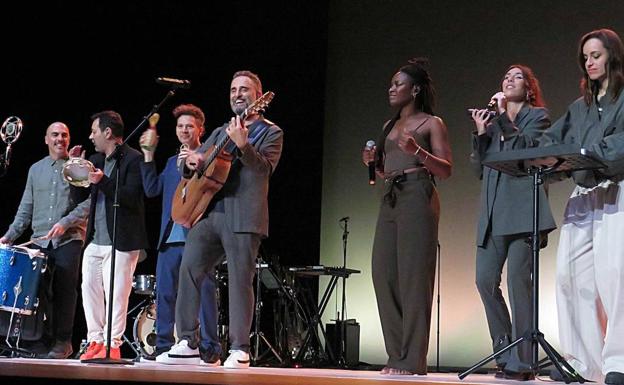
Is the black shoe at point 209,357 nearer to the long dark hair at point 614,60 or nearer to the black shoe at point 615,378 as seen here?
the black shoe at point 615,378

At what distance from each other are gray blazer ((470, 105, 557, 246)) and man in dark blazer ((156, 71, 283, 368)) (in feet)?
3.81

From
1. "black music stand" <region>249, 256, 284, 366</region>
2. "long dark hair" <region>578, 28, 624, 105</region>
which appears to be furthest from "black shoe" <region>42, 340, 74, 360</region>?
"long dark hair" <region>578, 28, 624, 105</region>

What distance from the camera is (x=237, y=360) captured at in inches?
185

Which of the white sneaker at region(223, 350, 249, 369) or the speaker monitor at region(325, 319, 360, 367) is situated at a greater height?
the white sneaker at region(223, 350, 249, 369)

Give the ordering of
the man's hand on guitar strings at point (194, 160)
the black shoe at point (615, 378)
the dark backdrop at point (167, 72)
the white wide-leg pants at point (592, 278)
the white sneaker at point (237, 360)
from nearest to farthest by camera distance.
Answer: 1. the black shoe at point (615, 378)
2. the white wide-leg pants at point (592, 278)
3. the white sneaker at point (237, 360)
4. the man's hand on guitar strings at point (194, 160)
5. the dark backdrop at point (167, 72)

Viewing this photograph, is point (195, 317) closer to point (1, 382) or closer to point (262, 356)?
point (1, 382)

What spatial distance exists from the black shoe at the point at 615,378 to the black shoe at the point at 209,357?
2.25 m

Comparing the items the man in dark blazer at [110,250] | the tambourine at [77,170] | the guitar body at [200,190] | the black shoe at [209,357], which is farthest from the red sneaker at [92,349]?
the guitar body at [200,190]

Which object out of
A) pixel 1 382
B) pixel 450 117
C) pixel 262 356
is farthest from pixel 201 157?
pixel 450 117

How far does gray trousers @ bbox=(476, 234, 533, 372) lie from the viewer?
4.37m

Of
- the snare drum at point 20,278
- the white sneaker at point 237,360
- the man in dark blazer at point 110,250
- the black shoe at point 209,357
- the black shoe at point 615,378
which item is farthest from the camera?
the snare drum at point 20,278

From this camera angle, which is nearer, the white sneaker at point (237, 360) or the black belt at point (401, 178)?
the black belt at point (401, 178)

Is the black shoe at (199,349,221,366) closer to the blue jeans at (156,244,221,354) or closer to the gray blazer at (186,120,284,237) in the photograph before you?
the blue jeans at (156,244,221,354)

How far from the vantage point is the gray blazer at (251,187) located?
4789mm
